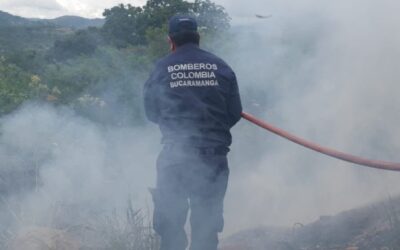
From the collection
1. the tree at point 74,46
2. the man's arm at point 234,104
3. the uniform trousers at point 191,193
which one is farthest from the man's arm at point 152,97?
the tree at point 74,46

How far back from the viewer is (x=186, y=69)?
3.36 meters

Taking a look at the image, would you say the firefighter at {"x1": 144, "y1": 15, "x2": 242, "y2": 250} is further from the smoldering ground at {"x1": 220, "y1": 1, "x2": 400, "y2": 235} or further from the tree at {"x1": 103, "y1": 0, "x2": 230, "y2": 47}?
the tree at {"x1": 103, "y1": 0, "x2": 230, "y2": 47}

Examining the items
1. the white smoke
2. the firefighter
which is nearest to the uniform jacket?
the firefighter

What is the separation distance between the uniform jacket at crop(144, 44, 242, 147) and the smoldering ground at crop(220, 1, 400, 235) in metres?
2.08

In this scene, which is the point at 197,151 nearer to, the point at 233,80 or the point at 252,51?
the point at 233,80

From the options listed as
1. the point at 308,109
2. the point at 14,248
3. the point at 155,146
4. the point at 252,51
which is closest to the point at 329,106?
the point at 308,109

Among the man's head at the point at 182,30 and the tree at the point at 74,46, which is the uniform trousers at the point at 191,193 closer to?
the man's head at the point at 182,30

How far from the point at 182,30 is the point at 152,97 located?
1.37 ft

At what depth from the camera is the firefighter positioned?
3371mm

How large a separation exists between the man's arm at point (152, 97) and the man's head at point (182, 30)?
0.22 meters

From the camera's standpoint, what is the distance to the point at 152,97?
139 inches

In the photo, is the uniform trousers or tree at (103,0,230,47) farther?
tree at (103,0,230,47)

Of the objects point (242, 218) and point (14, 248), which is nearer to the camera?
point (14, 248)

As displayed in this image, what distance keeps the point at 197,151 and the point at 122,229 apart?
1.17 meters
